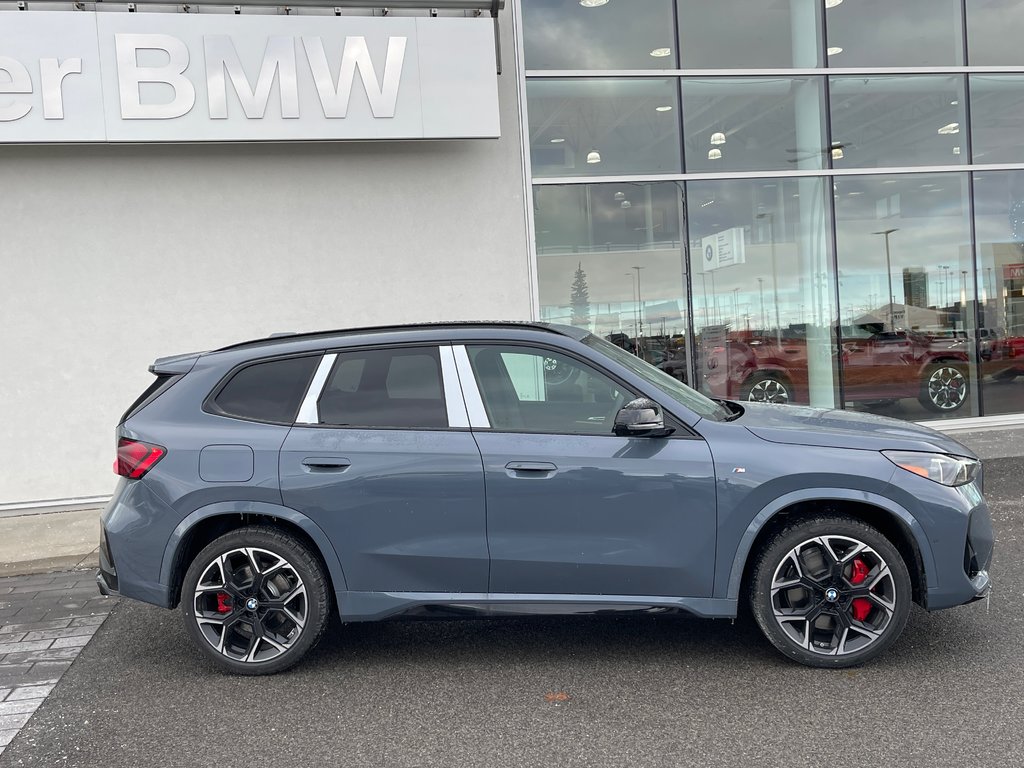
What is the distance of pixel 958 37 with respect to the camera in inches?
439

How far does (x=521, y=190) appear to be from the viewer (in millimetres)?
9688

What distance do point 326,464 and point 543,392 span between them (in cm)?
113

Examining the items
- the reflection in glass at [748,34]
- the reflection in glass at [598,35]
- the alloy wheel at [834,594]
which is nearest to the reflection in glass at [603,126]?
the reflection in glass at [598,35]

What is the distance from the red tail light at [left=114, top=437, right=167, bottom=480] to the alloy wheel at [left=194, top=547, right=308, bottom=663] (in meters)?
0.58

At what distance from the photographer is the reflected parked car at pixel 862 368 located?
10.7m

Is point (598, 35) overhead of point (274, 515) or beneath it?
overhead

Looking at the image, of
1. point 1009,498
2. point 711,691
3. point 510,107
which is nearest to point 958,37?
point 510,107

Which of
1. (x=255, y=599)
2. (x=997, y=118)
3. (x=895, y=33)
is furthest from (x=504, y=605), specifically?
(x=997, y=118)

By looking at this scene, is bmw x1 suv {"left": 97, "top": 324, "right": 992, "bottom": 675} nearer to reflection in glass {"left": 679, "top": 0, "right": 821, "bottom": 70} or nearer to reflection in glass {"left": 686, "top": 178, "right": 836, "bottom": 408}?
reflection in glass {"left": 686, "top": 178, "right": 836, "bottom": 408}

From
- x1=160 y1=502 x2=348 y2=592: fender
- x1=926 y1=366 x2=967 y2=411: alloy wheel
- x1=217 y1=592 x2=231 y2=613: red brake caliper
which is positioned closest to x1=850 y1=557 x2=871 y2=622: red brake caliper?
x1=160 y1=502 x2=348 y2=592: fender

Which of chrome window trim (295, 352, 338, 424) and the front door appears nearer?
the front door

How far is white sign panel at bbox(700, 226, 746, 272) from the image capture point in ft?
34.7

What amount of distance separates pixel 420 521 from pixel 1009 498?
225 inches

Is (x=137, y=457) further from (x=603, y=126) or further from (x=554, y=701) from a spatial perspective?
(x=603, y=126)
